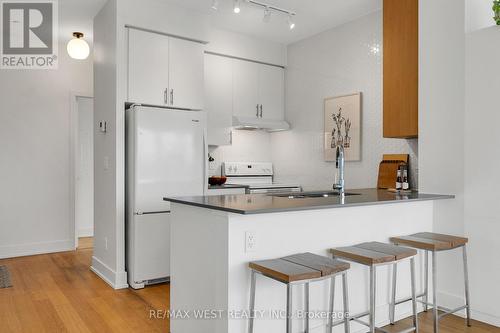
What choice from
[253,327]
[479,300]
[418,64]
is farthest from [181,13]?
[479,300]

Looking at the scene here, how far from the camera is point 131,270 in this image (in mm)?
3645

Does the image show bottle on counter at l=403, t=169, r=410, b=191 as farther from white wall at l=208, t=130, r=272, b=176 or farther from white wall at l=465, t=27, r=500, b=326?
white wall at l=208, t=130, r=272, b=176

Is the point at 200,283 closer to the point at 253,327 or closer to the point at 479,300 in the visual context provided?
the point at 253,327

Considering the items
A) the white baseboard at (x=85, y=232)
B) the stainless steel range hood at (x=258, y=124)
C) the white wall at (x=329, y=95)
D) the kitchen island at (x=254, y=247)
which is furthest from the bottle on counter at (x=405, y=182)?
the white baseboard at (x=85, y=232)

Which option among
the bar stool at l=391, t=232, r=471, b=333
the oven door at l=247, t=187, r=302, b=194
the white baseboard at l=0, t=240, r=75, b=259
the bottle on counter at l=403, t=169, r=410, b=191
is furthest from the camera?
the white baseboard at l=0, t=240, r=75, b=259

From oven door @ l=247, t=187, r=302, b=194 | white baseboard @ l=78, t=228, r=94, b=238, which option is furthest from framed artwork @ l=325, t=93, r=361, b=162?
white baseboard @ l=78, t=228, r=94, b=238

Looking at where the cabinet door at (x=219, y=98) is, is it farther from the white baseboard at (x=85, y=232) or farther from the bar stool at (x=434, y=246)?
the white baseboard at (x=85, y=232)

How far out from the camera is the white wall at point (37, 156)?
4.83 meters

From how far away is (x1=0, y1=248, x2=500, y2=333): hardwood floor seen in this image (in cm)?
276

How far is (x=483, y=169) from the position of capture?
2.86 metres

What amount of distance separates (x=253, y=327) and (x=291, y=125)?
3.43 m

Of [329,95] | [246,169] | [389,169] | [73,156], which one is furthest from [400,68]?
[73,156]

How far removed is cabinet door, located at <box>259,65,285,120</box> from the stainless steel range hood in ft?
0.37

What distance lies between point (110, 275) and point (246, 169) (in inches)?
85.1
